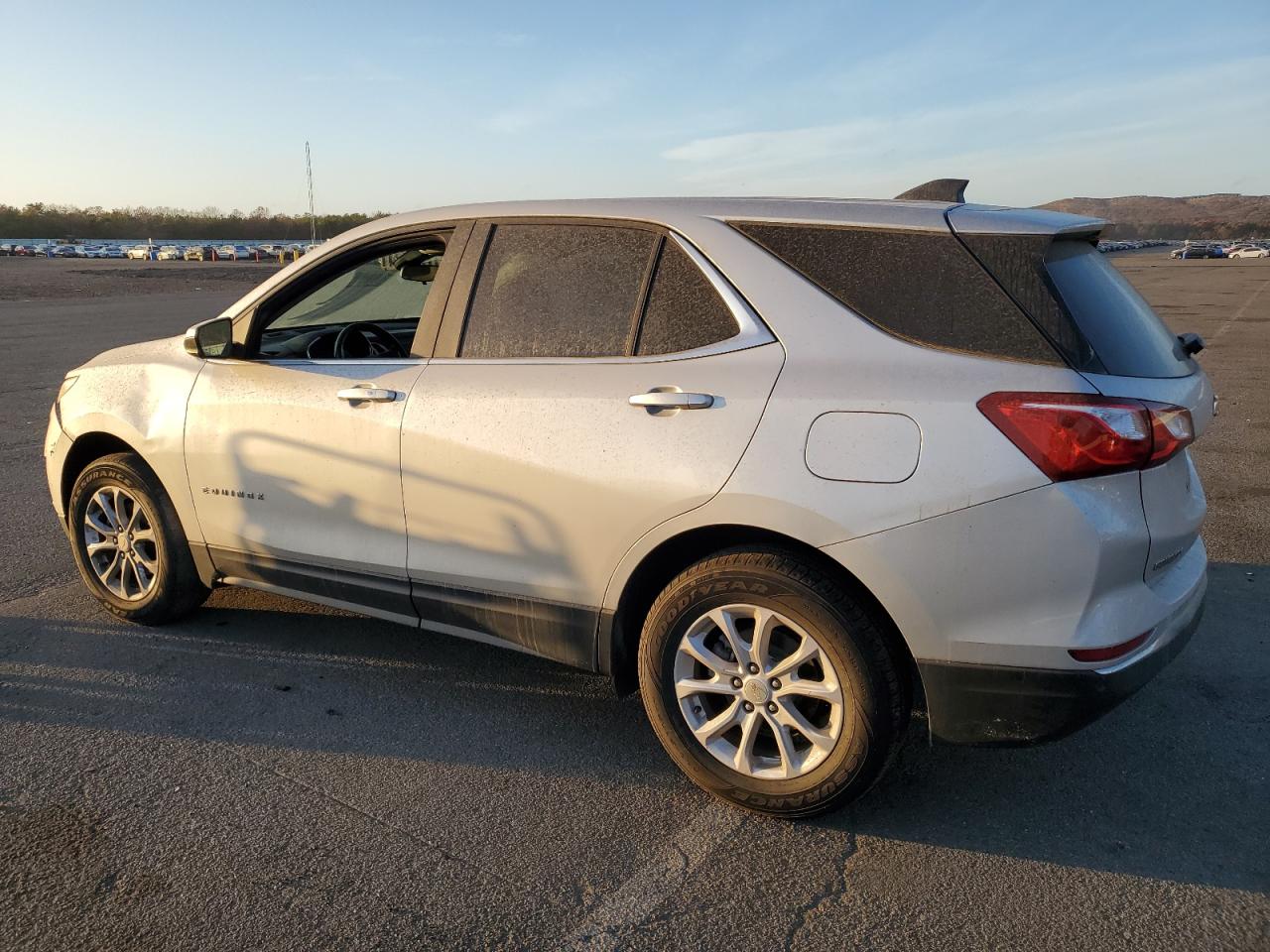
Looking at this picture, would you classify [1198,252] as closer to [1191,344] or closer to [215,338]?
[1191,344]

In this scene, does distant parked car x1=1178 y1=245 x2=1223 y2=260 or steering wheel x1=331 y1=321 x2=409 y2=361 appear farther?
distant parked car x1=1178 y1=245 x2=1223 y2=260

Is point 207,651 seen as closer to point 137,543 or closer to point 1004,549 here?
point 137,543

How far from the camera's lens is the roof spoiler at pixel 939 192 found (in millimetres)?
3314

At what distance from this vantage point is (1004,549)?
2637 mm

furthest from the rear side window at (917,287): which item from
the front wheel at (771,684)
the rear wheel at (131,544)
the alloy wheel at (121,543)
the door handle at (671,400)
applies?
the alloy wheel at (121,543)

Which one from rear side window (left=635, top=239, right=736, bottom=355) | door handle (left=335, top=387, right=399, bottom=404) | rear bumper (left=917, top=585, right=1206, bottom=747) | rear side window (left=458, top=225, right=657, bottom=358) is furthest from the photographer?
door handle (left=335, top=387, right=399, bottom=404)

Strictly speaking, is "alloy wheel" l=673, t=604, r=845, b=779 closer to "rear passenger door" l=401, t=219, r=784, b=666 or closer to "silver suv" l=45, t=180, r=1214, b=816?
"silver suv" l=45, t=180, r=1214, b=816

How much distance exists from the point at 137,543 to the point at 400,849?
2.32 metres

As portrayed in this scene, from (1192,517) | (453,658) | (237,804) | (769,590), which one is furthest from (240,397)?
(1192,517)

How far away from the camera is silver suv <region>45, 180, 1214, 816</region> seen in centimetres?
267

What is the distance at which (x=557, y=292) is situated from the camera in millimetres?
3482

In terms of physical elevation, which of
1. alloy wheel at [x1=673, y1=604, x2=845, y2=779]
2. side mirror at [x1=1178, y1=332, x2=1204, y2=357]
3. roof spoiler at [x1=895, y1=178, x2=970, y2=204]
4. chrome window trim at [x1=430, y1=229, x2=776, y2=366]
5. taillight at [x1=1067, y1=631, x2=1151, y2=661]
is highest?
roof spoiler at [x1=895, y1=178, x2=970, y2=204]

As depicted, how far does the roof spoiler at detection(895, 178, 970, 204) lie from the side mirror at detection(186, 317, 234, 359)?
105 inches

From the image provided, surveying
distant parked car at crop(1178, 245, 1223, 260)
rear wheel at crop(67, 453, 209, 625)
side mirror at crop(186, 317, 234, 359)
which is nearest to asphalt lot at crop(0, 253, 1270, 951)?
rear wheel at crop(67, 453, 209, 625)
